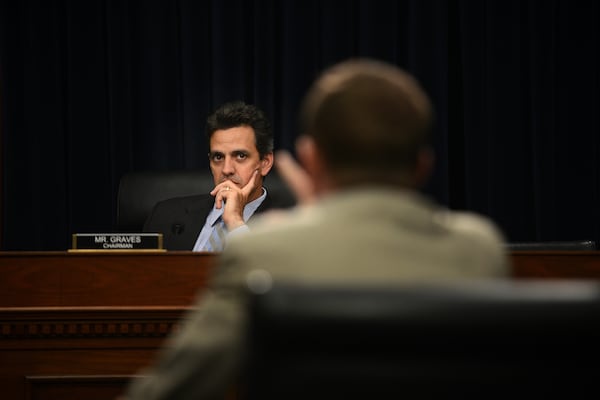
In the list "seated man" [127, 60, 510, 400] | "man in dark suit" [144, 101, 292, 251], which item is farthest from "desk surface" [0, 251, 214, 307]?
"seated man" [127, 60, 510, 400]

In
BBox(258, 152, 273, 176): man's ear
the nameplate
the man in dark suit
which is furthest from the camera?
BBox(258, 152, 273, 176): man's ear

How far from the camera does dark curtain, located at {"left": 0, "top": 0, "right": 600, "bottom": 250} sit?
16.5 ft

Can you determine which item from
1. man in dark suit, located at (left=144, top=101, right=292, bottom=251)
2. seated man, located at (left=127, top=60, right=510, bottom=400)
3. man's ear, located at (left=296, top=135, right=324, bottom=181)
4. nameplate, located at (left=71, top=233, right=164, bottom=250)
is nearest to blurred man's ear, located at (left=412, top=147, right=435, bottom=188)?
seated man, located at (left=127, top=60, right=510, bottom=400)

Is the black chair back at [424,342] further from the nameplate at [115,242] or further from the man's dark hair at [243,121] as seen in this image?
the man's dark hair at [243,121]

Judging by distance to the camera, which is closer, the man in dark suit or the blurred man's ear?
the blurred man's ear

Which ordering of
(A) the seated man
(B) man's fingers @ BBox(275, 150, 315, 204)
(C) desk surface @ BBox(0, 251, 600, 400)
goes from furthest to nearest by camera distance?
1. (C) desk surface @ BBox(0, 251, 600, 400)
2. (B) man's fingers @ BBox(275, 150, 315, 204)
3. (A) the seated man

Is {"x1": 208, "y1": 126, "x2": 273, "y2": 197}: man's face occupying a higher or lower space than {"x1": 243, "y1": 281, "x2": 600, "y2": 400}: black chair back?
higher

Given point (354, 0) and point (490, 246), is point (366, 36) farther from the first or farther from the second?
point (490, 246)

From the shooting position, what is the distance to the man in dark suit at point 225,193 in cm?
383

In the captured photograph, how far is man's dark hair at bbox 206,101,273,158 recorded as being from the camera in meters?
4.07

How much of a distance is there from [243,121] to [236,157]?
17 cm

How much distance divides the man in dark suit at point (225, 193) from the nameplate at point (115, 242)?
81cm

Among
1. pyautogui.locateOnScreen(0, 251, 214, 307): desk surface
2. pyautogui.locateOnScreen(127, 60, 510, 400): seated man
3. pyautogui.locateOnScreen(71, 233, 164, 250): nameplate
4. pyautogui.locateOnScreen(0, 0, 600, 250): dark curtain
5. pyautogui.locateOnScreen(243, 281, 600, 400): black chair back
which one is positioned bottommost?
pyautogui.locateOnScreen(243, 281, 600, 400): black chair back

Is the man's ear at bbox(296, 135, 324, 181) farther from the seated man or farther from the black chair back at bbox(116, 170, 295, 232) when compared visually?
the black chair back at bbox(116, 170, 295, 232)
